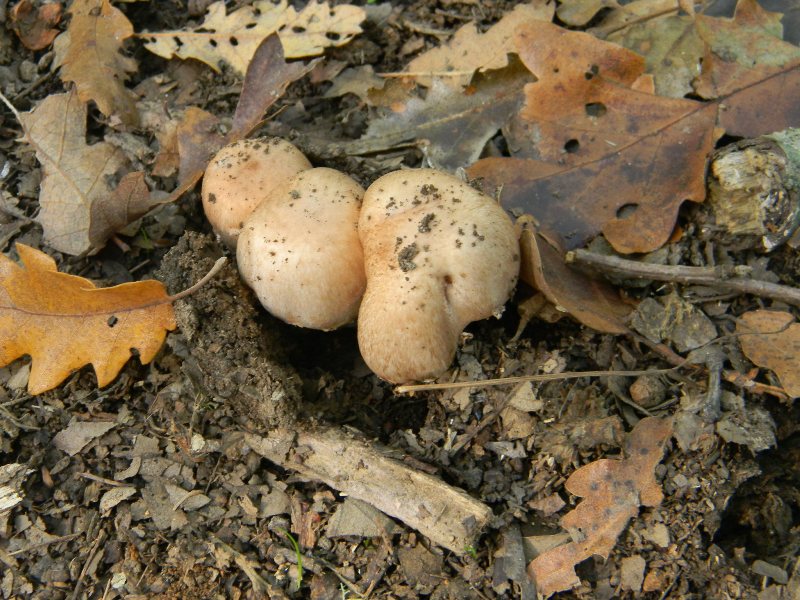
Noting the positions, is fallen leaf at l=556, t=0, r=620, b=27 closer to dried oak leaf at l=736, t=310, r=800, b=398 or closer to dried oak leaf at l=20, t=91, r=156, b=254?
dried oak leaf at l=736, t=310, r=800, b=398

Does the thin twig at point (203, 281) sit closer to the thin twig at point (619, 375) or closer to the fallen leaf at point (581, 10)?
the thin twig at point (619, 375)

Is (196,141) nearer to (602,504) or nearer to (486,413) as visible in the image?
(486,413)

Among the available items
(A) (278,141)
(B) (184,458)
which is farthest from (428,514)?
(A) (278,141)

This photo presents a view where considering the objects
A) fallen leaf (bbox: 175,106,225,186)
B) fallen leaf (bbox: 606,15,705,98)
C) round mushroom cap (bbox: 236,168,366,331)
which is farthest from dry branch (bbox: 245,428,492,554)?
fallen leaf (bbox: 606,15,705,98)

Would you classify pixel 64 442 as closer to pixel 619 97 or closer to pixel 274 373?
pixel 274 373

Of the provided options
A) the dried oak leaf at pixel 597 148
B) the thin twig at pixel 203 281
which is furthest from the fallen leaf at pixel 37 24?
the dried oak leaf at pixel 597 148

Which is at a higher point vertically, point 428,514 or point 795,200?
point 795,200

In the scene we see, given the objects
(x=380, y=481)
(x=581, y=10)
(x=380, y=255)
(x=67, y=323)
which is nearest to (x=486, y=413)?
(x=380, y=481)
